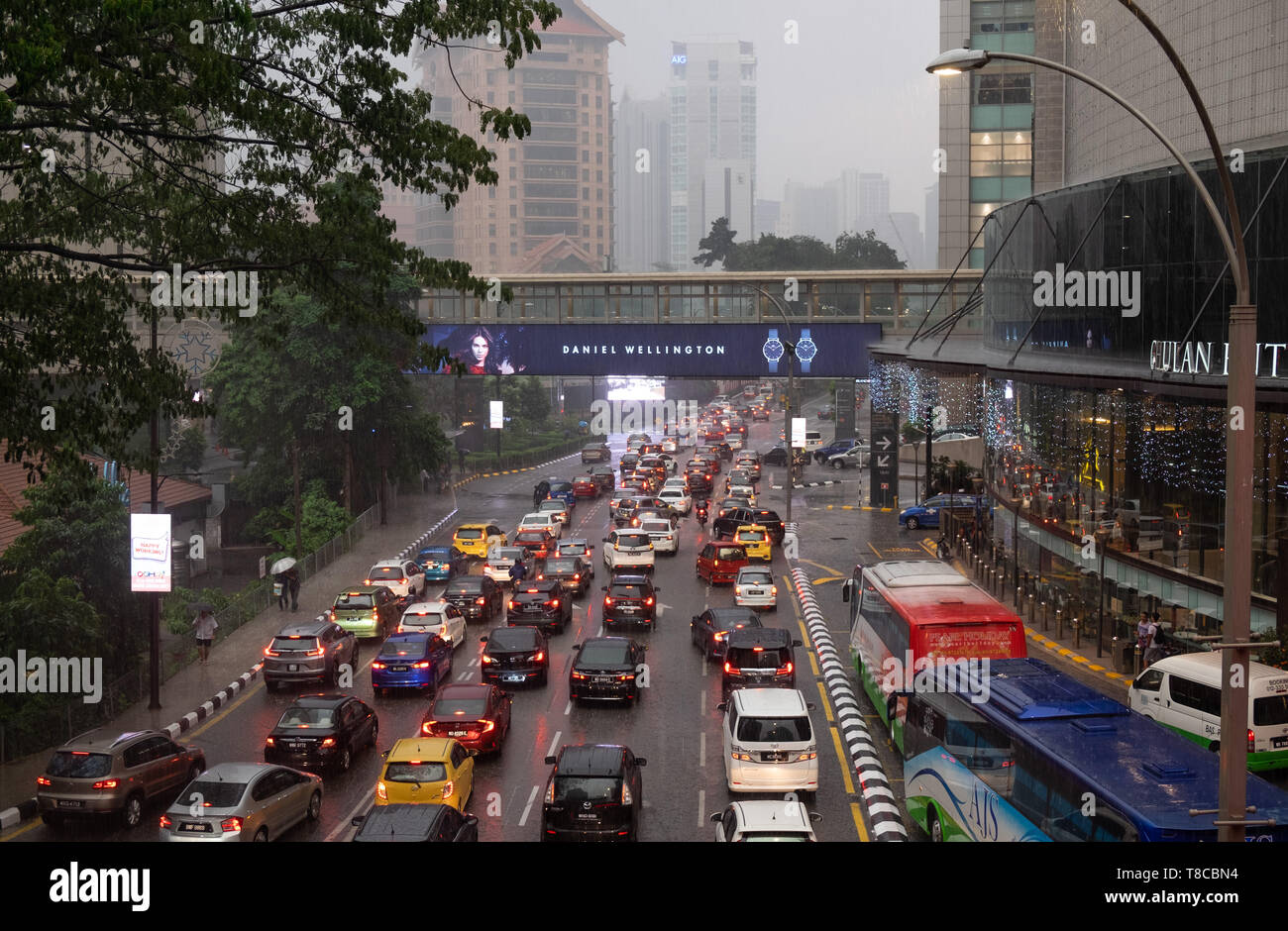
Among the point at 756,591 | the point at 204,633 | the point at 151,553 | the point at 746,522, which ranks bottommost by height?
the point at 204,633

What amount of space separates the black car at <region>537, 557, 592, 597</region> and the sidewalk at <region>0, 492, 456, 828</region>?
668 centimetres

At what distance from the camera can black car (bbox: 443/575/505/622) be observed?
34656mm

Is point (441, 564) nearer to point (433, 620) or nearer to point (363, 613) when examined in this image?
point (363, 613)

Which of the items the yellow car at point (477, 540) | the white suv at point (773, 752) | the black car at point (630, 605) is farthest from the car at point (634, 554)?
the white suv at point (773, 752)

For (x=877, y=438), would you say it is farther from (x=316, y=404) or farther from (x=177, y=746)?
(x=177, y=746)

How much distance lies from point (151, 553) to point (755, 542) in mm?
21864

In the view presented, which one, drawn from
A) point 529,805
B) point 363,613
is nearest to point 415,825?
point 529,805

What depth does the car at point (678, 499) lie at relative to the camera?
56500mm

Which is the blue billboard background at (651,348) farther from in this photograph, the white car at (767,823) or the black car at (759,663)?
the white car at (767,823)

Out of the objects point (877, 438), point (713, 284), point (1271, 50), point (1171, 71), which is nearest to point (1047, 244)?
point (1271, 50)

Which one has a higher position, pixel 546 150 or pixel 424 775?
pixel 546 150

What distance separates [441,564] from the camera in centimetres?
4144

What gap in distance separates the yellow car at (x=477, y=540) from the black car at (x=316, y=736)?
23819 mm
